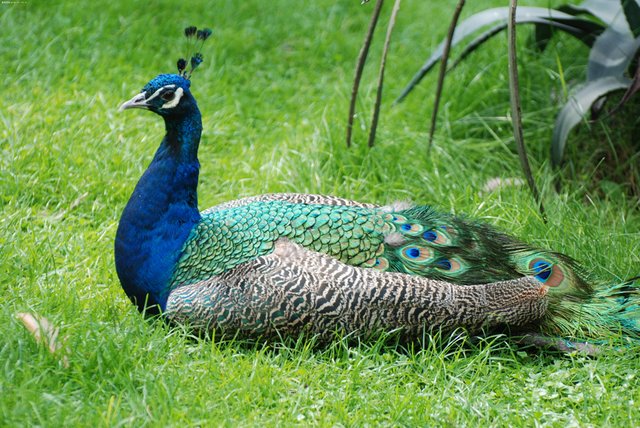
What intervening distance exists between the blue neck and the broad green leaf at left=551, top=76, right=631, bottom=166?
2.15m

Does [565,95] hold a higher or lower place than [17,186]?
higher

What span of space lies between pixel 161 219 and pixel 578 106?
248 cm

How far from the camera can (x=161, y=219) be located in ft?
12.3

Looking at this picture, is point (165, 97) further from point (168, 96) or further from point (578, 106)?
point (578, 106)

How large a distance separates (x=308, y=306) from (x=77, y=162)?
212cm

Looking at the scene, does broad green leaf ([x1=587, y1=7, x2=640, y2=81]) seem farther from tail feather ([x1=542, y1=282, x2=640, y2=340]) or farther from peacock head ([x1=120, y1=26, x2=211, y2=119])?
peacock head ([x1=120, y1=26, x2=211, y2=119])

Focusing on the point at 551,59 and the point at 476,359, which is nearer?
the point at 476,359

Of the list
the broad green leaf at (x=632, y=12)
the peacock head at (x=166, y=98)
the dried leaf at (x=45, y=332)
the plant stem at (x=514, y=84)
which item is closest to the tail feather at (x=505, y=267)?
the plant stem at (x=514, y=84)

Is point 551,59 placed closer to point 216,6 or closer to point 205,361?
point 216,6

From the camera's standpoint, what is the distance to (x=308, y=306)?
351 centimetres

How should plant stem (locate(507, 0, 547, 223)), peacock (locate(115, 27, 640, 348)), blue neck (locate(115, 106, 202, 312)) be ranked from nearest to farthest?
peacock (locate(115, 27, 640, 348)), blue neck (locate(115, 106, 202, 312)), plant stem (locate(507, 0, 547, 223))

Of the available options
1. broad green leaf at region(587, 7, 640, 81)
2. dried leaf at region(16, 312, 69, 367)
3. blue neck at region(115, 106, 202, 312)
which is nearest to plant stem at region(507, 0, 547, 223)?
broad green leaf at region(587, 7, 640, 81)

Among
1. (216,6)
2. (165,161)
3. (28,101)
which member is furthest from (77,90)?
(165,161)

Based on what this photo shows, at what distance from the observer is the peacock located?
11.6 ft
